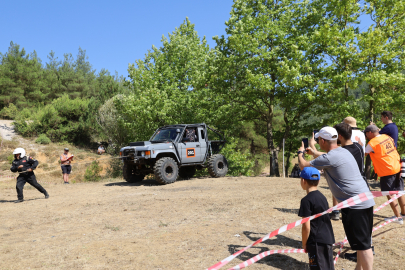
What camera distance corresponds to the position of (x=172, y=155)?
12969 millimetres

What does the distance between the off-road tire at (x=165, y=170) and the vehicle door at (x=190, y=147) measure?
786 mm

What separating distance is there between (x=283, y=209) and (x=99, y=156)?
30.4m

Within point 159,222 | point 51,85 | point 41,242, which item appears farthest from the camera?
point 51,85

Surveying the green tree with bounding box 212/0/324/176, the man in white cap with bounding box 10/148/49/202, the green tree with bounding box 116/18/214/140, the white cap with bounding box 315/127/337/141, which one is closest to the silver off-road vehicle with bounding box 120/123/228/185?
the man in white cap with bounding box 10/148/49/202

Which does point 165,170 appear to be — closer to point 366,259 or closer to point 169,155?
point 169,155

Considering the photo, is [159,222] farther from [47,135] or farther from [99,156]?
[47,135]

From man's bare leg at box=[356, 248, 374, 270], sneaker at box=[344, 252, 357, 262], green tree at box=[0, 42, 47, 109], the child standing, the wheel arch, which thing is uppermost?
green tree at box=[0, 42, 47, 109]

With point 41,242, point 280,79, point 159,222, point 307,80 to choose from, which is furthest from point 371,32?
point 41,242

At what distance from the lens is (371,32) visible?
16.3 metres

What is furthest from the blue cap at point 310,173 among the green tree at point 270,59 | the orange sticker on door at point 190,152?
the green tree at point 270,59

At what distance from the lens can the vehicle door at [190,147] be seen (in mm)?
13312

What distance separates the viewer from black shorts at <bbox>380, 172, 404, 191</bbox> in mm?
5557

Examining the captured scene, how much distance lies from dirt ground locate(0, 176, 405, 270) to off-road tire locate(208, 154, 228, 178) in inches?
147

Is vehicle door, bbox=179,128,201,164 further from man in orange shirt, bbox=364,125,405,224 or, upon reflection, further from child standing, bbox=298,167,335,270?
child standing, bbox=298,167,335,270
